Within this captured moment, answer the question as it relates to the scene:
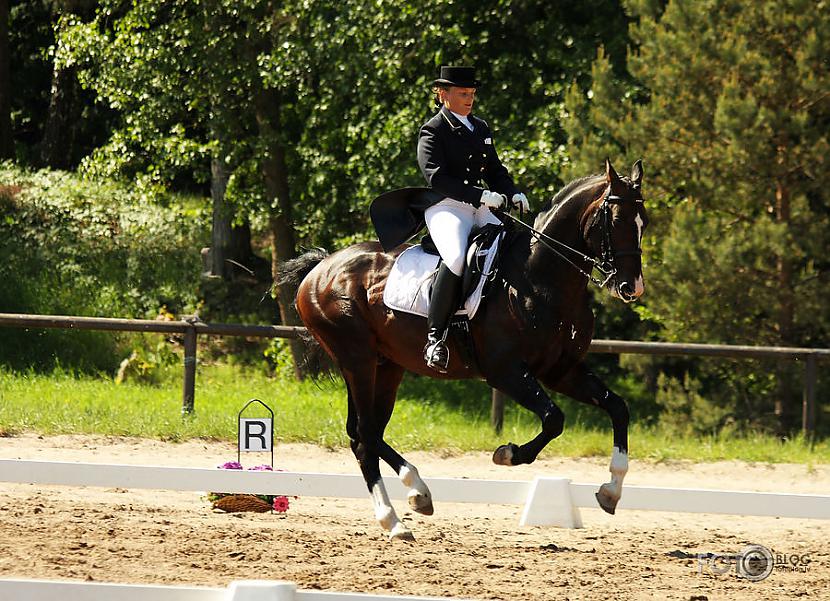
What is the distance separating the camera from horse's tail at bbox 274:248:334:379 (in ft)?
25.4

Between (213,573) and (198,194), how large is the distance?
60.2ft

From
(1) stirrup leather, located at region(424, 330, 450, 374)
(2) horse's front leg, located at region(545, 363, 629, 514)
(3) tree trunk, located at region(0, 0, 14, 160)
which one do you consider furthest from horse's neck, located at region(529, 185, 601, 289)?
(3) tree trunk, located at region(0, 0, 14, 160)

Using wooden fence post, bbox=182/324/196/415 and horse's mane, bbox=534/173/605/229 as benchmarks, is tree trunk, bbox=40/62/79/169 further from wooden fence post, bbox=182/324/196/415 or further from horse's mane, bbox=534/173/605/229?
horse's mane, bbox=534/173/605/229

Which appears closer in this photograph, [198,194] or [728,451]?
[728,451]

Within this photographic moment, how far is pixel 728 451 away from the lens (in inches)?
415

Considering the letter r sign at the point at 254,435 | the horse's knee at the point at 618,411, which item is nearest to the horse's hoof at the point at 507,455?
the horse's knee at the point at 618,411

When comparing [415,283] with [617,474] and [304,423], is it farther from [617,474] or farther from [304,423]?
[304,423]

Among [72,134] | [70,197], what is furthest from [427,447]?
[72,134]

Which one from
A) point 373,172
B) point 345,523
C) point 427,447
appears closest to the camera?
point 345,523

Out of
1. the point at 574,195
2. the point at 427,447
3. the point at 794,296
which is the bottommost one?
the point at 427,447

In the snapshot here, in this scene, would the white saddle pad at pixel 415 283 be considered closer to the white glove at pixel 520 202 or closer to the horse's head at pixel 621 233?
the white glove at pixel 520 202

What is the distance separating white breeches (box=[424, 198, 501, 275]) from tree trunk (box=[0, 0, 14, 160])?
16.6m

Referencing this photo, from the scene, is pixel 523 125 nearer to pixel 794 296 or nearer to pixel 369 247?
pixel 794 296

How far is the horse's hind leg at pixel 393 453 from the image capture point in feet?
20.9
